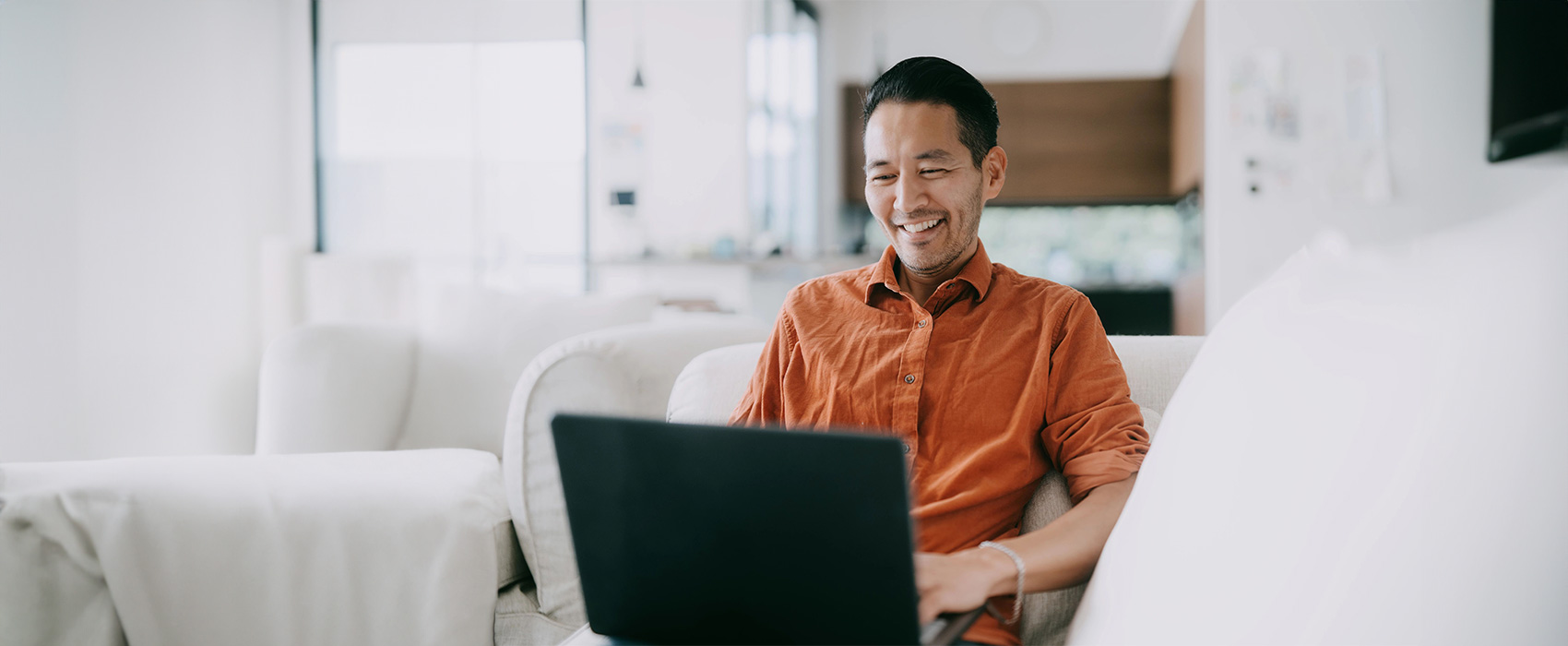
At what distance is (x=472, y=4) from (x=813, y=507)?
4565mm

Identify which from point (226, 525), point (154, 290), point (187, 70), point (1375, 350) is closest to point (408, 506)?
point (226, 525)

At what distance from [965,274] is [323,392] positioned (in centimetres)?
163

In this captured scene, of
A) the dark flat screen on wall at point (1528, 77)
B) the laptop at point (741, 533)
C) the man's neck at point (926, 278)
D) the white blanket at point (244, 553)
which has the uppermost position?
the dark flat screen on wall at point (1528, 77)

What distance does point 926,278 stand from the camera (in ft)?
4.11

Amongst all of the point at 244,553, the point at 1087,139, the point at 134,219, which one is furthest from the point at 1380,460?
the point at 1087,139

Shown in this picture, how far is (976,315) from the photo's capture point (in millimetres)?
1171

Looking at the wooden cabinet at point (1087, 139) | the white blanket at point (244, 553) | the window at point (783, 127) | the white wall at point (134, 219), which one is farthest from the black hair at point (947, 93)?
the wooden cabinet at point (1087, 139)

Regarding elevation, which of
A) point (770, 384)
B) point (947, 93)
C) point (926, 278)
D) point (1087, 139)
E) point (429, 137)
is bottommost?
point (770, 384)

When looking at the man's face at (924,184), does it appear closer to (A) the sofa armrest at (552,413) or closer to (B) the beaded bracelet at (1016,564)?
(B) the beaded bracelet at (1016,564)

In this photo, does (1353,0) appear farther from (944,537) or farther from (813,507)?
(813,507)

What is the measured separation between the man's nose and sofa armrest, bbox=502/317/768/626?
1.99 ft

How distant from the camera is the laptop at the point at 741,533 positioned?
2.21 feet

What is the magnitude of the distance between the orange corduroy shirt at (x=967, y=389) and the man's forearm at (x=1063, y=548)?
1.0 inches

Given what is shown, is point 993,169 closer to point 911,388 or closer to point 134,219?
point 911,388
